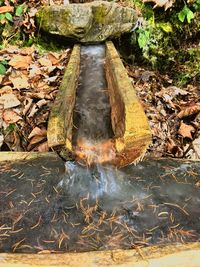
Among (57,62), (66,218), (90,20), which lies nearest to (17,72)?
(57,62)

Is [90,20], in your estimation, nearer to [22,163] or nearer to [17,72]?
[17,72]

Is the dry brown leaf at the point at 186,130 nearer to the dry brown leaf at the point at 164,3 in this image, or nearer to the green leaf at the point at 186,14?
the green leaf at the point at 186,14

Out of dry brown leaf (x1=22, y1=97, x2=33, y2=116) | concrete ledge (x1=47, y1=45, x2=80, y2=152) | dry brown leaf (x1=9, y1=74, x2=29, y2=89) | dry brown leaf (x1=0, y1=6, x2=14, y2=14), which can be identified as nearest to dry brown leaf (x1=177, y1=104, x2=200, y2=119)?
concrete ledge (x1=47, y1=45, x2=80, y2=152)

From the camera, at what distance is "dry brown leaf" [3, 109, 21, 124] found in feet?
11.8

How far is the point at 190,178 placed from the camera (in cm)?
269

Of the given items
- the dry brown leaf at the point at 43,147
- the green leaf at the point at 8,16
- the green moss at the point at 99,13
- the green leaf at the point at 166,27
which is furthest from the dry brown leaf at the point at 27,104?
the green leaf at the point at 166,27

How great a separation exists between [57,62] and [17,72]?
0.57 m

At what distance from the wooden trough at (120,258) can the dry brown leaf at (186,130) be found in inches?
78.9

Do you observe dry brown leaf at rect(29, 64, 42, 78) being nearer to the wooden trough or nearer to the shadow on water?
the shadow on water

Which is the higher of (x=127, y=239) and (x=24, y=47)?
(x=24, y=47)

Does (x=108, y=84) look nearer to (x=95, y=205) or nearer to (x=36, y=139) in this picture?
(x=36, y=139)

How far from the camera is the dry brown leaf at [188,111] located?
13.5 feet

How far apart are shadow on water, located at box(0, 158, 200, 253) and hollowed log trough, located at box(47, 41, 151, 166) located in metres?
0.20

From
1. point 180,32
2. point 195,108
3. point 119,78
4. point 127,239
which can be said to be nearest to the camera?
point 127,239
